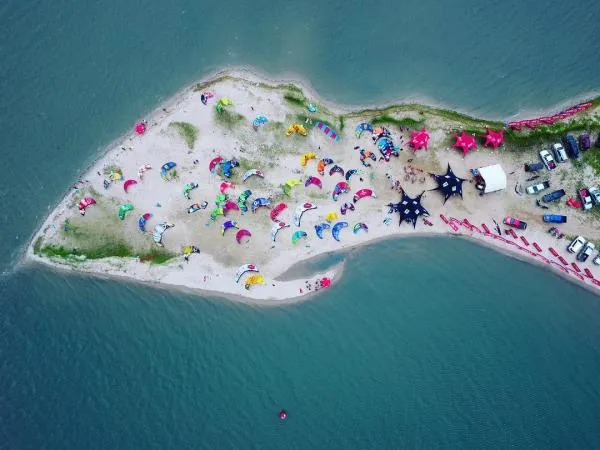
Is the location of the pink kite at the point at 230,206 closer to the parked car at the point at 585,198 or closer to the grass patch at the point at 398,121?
the grass patch at the point at 398,121

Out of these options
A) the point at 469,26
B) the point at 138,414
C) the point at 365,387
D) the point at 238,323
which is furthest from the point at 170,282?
the point at 469,26

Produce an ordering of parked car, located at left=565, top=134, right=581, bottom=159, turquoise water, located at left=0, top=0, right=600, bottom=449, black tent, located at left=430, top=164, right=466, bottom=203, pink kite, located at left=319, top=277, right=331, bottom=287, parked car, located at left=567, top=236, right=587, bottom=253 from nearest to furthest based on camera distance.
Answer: turquoise water, located at left=0, top=0, right=600, bottom=449 → pink kite, located at left=319, top=277, right=331, bottom=287 → black tent, located at left=430, top=164, right=466, bottom=203 → parked car, located at left=567, top=236, right=587, bottom=253 → parked car, located at left=565, top=134, right=581, bottom=159

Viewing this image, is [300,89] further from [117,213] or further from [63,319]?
[63,319]

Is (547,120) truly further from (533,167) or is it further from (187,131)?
(187,131)

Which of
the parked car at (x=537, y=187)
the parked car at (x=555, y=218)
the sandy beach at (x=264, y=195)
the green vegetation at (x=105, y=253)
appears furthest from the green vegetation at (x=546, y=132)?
the green vegetation at (x=105, y=253)

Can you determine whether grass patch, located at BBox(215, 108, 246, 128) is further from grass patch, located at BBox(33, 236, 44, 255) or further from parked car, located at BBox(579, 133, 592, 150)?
parked car, located at BBox(579, 133, 592, 150)

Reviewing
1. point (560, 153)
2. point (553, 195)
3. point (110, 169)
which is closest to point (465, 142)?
point (560, 153)

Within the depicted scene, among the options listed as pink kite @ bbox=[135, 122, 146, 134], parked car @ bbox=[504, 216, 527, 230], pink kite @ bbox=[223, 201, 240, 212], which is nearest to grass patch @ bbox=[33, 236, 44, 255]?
pink kite @ bbox=[135, 122, 146, 134]
